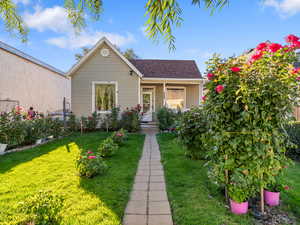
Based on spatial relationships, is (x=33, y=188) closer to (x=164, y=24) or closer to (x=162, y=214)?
(x=162, y=214)

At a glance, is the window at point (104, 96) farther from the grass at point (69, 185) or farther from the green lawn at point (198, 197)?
the green lawn at point (198, 197)

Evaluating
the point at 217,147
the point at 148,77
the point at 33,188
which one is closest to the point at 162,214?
the point at 217,147

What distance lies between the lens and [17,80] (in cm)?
1208

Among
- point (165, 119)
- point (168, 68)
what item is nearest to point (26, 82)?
point (168, 68)

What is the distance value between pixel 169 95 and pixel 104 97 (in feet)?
14.9

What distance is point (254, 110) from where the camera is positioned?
2.10 m

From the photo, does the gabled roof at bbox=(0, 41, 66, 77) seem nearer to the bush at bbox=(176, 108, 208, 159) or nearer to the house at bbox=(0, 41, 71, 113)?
the house at bbox=(0, 41, 71, 113)

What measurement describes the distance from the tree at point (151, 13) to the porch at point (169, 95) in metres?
9.14

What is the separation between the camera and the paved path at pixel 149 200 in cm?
223

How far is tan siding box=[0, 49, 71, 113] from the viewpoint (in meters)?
11.0

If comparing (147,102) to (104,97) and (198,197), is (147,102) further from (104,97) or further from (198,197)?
(198,197)

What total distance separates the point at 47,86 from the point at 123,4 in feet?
51.5

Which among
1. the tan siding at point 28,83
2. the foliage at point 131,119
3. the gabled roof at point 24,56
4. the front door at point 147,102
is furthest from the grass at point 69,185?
the gabled roof at point 24,56

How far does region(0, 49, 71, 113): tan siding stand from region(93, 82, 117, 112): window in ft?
18.7
